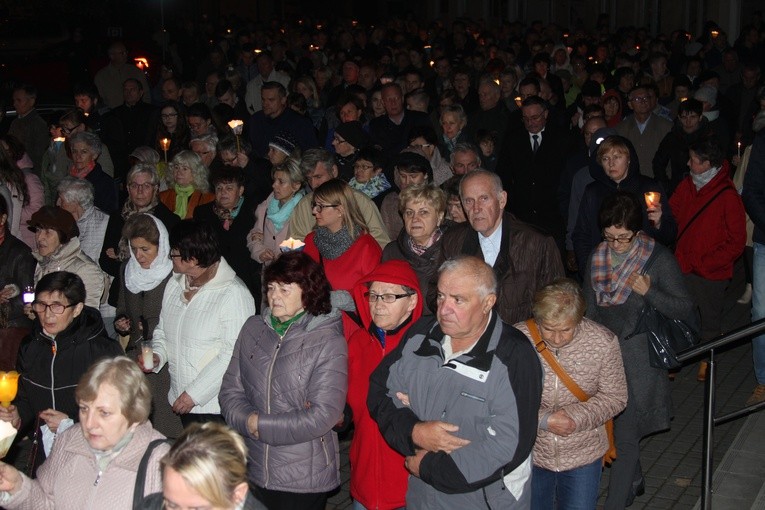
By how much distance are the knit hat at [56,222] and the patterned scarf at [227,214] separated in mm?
1504

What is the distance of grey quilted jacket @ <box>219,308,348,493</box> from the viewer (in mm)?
5391

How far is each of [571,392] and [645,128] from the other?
6.80m

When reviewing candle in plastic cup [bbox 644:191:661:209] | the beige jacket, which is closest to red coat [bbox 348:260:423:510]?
the beige jacket

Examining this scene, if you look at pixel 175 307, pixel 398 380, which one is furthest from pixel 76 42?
pixel 398 380

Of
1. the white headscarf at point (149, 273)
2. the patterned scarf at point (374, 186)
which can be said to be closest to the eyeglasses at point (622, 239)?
the white headscarf at point (149, 273)

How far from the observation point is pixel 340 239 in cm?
734

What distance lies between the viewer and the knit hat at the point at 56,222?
759cm

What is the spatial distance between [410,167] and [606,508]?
339 centimetres

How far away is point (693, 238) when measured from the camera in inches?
348

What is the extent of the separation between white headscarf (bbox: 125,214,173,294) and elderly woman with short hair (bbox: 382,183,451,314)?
1.51 metres

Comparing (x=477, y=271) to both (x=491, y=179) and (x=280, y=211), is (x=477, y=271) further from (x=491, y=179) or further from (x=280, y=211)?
(x=280, y=211)

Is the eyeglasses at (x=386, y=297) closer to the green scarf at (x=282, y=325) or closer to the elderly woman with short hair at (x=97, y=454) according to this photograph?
the green scarf at (x=282, y=325)

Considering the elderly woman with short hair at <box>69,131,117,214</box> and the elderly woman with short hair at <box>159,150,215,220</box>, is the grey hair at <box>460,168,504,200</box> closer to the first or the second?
the elderly woman with short hair at <box>159,150,215,220</box>

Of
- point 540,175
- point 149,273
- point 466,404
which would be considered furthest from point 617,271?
point 540,175
